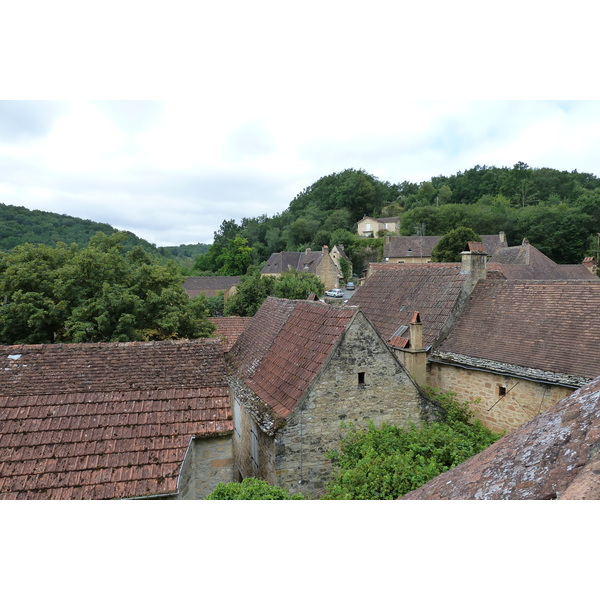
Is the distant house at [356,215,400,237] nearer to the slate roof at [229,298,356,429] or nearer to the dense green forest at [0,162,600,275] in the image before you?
the dense green forest at [0,162,600,275]

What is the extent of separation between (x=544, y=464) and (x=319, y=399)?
6.62 meters

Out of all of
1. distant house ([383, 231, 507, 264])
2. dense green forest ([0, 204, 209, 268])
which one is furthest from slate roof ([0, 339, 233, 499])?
distant house ([383, 231, 507, 264])

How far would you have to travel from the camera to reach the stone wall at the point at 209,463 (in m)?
7.31

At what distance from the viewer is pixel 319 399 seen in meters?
9.10

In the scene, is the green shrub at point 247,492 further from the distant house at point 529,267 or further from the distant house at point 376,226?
the distant house at point 376,226

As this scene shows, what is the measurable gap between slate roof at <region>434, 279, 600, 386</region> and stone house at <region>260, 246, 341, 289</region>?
42.1 meters

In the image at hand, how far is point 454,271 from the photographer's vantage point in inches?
656

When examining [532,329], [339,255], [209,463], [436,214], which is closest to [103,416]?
[209,463]

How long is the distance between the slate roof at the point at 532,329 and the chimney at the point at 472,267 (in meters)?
0.26

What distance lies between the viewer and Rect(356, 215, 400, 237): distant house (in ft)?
283

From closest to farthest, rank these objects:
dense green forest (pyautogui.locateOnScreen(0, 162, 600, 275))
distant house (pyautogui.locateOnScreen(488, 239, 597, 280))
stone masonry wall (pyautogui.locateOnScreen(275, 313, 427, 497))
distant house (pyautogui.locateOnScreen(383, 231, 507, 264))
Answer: stone masonry wall (pyautogui.locateOnScreen(275, 313, 427, 497)) → distant house (pyautogui.locateOnScreen(488, 239, 597, 280)) → dense green forest (pyautogui.locateOnScreen(0, 162, 600, 275)) → distant house (pyautogui.locateOnScreen(383, 231, 507, 264))

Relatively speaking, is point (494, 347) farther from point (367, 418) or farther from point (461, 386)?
point (367, 418)

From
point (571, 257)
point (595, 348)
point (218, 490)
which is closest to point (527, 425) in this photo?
point (218, 490)

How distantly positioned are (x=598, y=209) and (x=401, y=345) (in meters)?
63.5
